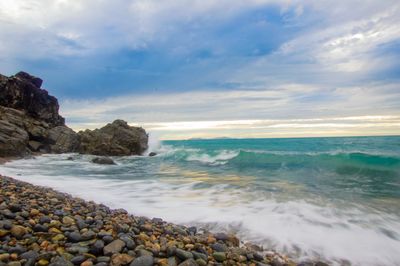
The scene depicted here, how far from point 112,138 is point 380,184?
2655 cm

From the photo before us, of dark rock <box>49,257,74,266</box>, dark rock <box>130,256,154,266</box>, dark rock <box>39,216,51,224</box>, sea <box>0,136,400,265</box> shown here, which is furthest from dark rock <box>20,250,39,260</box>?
sea <box>0,136,400,265</box>

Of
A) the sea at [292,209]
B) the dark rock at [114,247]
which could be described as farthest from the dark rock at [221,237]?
the dark rock at [114,247]

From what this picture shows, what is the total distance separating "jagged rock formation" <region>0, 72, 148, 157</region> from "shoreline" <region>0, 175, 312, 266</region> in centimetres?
2489

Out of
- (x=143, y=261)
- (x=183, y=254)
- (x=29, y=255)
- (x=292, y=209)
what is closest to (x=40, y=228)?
(x=29, y=255)

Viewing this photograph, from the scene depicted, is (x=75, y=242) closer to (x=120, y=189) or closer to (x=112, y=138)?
(x=120, y=189)

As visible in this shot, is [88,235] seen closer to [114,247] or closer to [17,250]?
[114,247]

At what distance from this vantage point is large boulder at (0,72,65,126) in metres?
30.0

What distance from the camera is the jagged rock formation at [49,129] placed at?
96.9ft

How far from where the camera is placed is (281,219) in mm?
6980

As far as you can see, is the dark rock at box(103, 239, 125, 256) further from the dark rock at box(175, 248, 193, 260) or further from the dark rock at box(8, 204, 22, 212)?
the dark rock at box(8, 204, 22, 212)

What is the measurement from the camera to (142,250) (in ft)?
13.1

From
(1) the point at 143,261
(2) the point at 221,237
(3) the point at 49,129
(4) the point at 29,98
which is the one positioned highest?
(4) the point at 29,98

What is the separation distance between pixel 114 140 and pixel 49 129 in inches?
266

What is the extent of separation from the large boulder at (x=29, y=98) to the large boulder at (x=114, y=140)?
458cm
